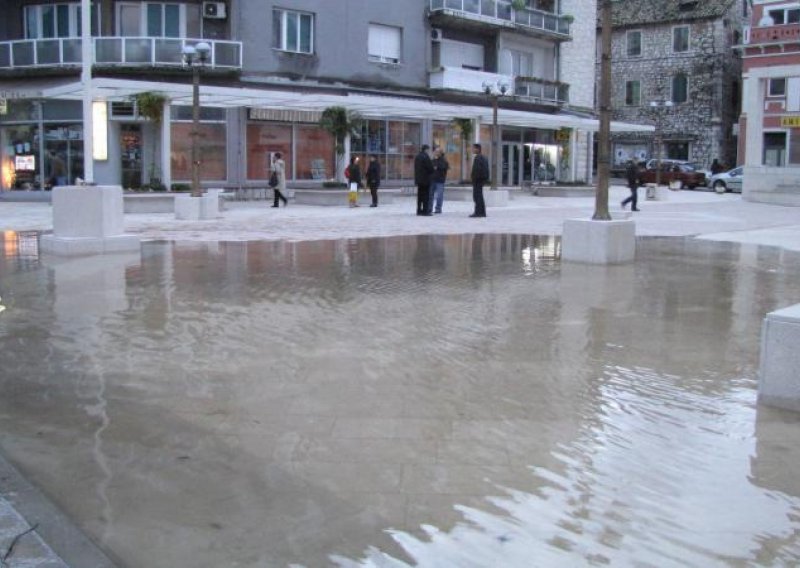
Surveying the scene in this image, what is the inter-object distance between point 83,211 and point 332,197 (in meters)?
15.1

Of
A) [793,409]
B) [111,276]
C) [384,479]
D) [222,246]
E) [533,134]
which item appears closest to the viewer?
[384,479]

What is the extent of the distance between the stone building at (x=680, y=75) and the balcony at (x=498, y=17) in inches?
443

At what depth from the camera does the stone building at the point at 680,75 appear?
5356cm

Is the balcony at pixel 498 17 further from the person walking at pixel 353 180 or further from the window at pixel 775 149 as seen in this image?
the person walking at pixel 353 180

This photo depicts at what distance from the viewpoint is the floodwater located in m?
3.68

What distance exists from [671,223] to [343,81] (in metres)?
18.1

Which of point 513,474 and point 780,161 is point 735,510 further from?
point 780,161

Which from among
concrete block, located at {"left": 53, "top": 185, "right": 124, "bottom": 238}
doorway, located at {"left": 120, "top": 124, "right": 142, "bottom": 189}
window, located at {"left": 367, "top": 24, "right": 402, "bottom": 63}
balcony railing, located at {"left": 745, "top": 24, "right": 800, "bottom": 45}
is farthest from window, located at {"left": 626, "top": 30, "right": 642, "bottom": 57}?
Answer: concrete block, located at {"left": 53, "top": 185, "right": 124, "bottom": 238}

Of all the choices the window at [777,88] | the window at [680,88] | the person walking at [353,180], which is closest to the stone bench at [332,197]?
the person walking at [353,180]

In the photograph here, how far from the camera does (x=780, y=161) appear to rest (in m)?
41.7

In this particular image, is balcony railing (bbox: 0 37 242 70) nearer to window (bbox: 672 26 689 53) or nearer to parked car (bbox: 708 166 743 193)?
parked car (bbox: 708 166 743 193)

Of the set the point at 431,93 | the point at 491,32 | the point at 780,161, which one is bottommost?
the point at 780,161

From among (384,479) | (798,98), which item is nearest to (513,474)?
(384,479)

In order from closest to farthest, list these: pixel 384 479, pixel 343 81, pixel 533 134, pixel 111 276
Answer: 1. pixel 384 479
2. pixel 111 276
3. pixel 343 81
4. pixel 533 134
